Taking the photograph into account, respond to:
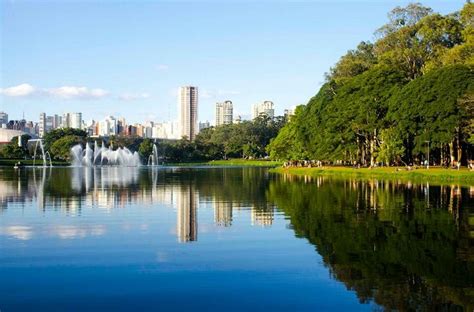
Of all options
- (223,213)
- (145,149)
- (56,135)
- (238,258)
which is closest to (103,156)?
(145,149)

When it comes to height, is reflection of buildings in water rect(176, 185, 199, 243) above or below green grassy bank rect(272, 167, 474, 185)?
below

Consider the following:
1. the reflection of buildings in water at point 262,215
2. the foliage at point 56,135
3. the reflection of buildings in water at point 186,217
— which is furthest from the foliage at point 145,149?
the reflection of buildings in water at point 262,215

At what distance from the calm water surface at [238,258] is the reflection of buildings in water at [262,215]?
0.05m

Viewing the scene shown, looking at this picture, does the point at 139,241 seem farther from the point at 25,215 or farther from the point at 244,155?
the point at 244,155

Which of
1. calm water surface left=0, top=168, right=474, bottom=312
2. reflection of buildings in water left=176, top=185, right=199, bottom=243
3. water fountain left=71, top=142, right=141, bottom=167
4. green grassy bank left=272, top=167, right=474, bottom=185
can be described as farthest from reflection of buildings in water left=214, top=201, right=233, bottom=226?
water fountain left=71, top=142, right=141, bottom=167

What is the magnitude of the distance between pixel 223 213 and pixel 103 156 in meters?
126

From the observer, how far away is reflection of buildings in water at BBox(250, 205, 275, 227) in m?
24.3

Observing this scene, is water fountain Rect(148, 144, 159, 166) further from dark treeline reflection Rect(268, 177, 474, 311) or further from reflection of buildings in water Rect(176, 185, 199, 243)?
dark treeline reflection Rect(268, 177, 474, 311)

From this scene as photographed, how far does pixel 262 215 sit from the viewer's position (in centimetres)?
2697

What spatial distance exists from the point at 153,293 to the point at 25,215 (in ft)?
52.1

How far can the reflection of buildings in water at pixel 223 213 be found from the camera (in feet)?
79.6

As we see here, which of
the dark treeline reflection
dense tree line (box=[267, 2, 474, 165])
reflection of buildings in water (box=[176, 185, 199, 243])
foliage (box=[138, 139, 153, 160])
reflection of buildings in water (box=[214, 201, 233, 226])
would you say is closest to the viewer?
the dark treeline reflection

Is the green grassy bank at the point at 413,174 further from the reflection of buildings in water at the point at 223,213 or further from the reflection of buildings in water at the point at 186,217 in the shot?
the reflection of buildings in water at the point at 223,213

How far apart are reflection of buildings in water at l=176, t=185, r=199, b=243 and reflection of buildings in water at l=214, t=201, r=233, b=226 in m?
0.94
